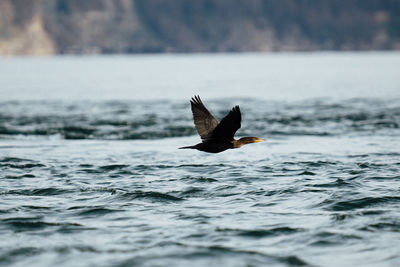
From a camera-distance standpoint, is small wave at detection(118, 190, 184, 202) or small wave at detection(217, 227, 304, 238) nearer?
small wave at detection(217, 227, 304, 238)

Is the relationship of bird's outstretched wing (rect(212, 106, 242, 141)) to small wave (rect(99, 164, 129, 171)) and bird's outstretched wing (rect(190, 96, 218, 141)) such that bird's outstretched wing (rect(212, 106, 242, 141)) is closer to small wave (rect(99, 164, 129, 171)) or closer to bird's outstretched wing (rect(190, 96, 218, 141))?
bird's outstretched wing (rect(190, 96, 218, 141))

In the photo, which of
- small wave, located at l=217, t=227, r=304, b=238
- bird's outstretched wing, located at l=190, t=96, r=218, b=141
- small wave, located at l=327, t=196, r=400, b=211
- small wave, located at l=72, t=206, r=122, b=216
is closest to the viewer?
small wave, located at l=217, t=227, r=304, b=238

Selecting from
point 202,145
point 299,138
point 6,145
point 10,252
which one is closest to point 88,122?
point 6,145

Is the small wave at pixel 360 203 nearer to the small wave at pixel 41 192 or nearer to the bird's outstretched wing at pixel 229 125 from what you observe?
the bird's outstretched wing at pixel 229 125

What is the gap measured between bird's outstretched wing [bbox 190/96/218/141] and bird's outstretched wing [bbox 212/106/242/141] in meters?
0.19

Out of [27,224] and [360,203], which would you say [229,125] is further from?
[27,224]

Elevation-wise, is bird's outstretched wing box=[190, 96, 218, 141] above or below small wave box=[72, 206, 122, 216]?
above

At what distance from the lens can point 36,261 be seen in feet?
28.1

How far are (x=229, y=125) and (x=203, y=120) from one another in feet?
3.23

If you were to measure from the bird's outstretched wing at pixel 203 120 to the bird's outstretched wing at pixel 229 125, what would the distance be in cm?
19

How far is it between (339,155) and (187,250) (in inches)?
335

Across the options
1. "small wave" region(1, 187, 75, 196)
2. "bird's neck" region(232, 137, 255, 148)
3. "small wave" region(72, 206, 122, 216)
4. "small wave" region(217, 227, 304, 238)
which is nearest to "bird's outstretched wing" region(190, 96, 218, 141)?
"bird's neck" region(232, 137, 255, 148)

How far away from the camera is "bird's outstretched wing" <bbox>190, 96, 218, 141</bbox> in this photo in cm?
1238

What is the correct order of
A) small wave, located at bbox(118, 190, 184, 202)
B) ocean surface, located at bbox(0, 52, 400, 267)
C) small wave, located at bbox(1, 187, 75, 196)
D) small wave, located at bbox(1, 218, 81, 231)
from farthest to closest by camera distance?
small wave, located at bbox(1, 187, 75, 196)
small wave, located at bbox(118, 190, 184, 202)
small wave, located at bbox(1, 218, 81, 231)
ocean surface, located at bbox(0, 52, 400, 267)
